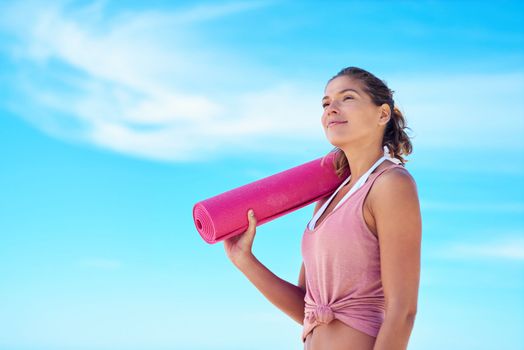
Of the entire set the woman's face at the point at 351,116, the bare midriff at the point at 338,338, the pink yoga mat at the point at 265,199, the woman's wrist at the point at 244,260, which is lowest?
the bare midriff at the point at 338,338

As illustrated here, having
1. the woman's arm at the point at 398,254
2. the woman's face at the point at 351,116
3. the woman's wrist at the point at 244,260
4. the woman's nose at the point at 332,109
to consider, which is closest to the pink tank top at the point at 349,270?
the woman's arm at the point at 398,254

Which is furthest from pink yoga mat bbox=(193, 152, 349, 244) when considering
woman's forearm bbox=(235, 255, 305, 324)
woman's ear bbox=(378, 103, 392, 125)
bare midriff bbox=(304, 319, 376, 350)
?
bare midriff bbox=(304, 319, 376, 350)

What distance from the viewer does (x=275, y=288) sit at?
14.9 ft

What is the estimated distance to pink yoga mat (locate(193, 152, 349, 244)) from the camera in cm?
432

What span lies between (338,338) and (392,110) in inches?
57.3

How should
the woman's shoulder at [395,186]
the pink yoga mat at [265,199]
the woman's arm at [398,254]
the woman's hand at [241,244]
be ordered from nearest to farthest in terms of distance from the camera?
the woman's arm at [398,254], the woman's shoulder at [395,186], the pink yoga mat at [265,199], the woman's hand at [241,244]

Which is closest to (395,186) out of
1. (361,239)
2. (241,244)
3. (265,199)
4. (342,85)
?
(361,239)

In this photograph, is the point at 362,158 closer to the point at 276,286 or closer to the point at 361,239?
the point at 361,239

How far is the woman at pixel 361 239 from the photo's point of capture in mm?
3584

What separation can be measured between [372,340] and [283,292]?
0.99 m

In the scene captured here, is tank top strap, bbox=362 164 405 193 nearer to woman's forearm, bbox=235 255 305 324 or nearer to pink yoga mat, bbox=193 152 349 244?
pink yoga mat, bbox=193 152 349 244

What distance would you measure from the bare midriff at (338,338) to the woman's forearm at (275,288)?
57 centimetres

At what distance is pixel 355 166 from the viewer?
4199mm

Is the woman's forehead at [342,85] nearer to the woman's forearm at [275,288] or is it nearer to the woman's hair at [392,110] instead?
the woman's hair at [392,110]
